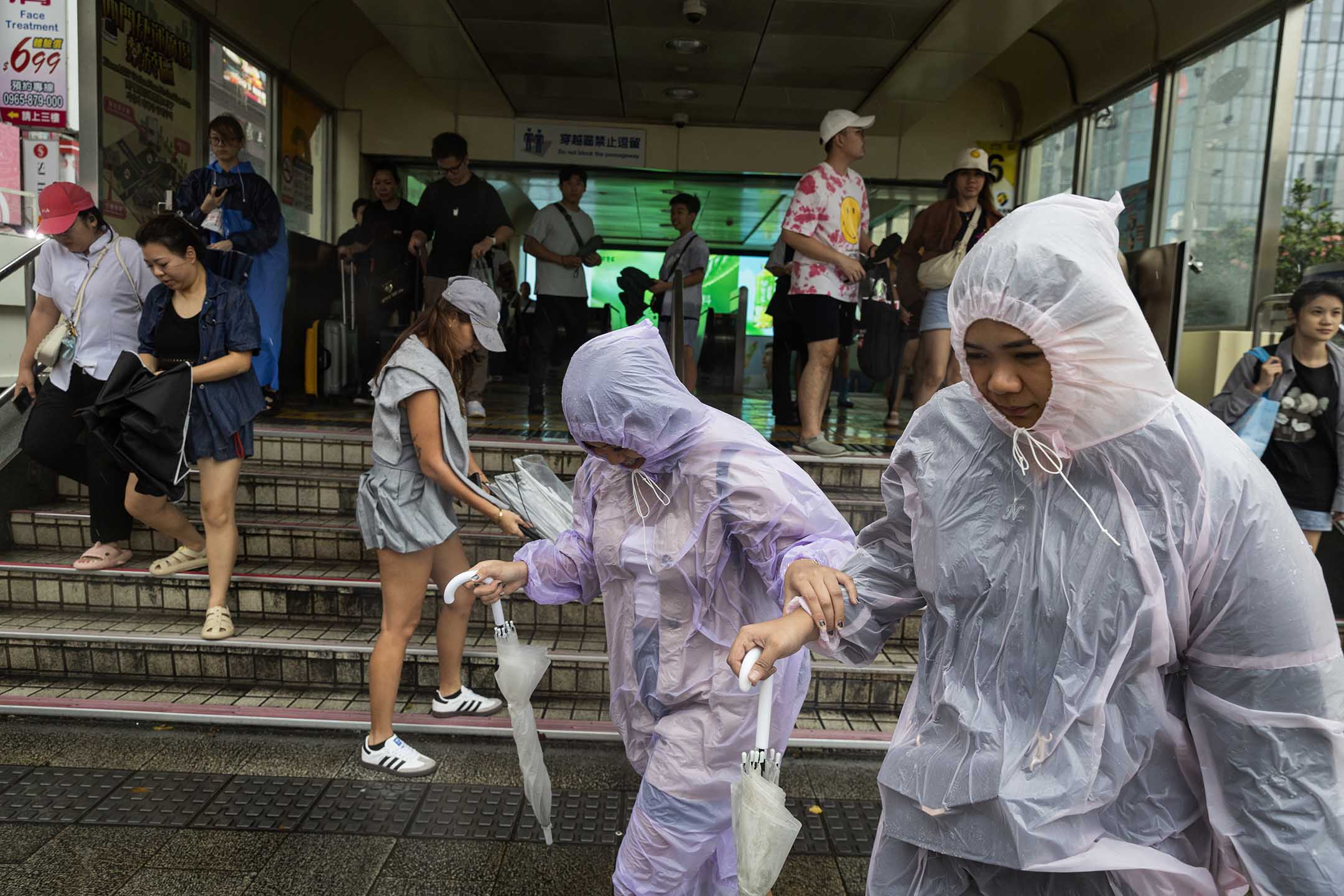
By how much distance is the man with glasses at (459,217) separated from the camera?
6.30m

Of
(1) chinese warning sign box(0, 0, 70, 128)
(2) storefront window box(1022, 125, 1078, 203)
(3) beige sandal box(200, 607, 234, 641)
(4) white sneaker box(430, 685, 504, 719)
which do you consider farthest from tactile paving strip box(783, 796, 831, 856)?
(2) storefront window box(1022, 125, 1078, 203)

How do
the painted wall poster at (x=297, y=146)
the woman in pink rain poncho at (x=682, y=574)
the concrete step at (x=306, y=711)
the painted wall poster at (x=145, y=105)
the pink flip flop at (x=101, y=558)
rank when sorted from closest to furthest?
the woman in pink rain poncho at (x=682, y=574), the concrete step at (x=306, y=711), the pink flip flop at (x=101, y=558), the painted wall poster at (x=145, y=105), the painted wall poster at (x=297, y=146)

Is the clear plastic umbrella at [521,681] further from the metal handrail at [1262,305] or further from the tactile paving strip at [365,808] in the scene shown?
the metal handrail at [1262,305]

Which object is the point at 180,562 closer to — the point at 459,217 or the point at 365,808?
the point at 365,808

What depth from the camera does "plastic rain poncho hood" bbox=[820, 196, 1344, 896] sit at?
3.90 ft

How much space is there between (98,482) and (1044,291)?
4.54 metres

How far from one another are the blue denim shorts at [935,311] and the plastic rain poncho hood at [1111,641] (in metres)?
4.44

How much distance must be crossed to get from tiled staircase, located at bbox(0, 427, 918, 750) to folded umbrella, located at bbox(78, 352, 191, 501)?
74cm

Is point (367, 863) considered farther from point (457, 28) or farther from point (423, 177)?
point (423, 177)

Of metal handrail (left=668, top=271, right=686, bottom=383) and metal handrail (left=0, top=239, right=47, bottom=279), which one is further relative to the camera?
metal handrail (left=668, top=271, right=686, bottom=383)

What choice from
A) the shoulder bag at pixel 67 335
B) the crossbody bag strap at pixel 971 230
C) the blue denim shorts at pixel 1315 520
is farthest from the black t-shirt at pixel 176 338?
the blue denim shorts at pixel 1315 520

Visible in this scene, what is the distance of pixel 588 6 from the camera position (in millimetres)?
7367

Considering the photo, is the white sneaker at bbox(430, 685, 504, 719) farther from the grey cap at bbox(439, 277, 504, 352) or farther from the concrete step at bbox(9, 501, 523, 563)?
the grey cap at bbox(439, 277, 504, 352)

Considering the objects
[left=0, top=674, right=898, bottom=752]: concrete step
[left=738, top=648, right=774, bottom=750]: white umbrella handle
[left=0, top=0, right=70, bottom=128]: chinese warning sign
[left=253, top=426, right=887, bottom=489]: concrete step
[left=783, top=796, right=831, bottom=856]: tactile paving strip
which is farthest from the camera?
[left=253, top=426, right=887, bottom=489]: concrete step
